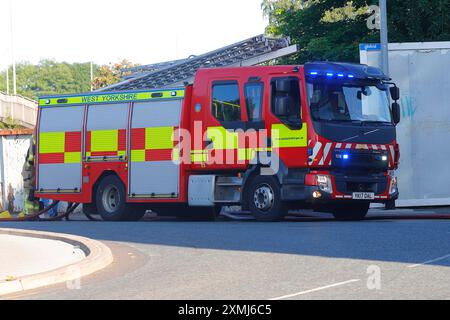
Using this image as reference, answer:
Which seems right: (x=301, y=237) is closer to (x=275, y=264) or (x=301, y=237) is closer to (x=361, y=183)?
(x=275, y=264)

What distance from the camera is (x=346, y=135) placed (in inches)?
785

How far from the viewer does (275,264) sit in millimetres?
12477

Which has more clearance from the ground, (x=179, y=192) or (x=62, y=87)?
(x=62, y=87)

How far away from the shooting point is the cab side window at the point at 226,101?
20750mm

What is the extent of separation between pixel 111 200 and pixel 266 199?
15.5 ft

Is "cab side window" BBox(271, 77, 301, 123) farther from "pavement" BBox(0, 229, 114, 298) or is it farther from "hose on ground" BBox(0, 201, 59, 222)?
"hose on ground" BBox(0, 201, 59, 222)

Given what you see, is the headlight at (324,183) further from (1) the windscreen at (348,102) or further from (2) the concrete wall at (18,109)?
(2) the concrete wall at (18,109)

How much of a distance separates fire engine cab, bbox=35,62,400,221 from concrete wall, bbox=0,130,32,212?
24.1 ft

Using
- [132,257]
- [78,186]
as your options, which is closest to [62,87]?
[78,186]

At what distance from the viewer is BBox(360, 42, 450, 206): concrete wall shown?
23266 millimetres

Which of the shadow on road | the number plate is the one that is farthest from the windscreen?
the shadow on road

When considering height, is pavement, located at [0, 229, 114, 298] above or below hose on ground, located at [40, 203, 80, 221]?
below
